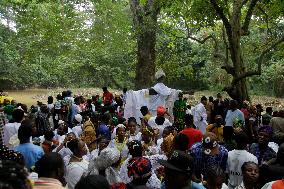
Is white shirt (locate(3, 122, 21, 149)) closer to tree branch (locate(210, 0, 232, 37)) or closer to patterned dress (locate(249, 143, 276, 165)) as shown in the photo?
patterned dress (locate(249, 143, 276, 165))

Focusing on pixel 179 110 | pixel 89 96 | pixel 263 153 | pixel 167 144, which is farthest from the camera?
pixel 89 96

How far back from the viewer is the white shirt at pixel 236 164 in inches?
216

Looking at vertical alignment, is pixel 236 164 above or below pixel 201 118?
below

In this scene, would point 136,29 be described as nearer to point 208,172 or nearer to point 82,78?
point 208,172

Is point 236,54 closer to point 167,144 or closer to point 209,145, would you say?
point 167,144

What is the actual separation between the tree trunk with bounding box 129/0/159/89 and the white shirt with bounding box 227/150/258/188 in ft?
30.4

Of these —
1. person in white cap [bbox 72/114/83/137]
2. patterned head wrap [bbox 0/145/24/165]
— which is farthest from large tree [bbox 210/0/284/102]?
patterned head wrap [bbox 0/145/24/165]

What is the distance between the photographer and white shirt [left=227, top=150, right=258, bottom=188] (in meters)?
5.50

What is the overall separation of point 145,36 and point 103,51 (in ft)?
53.0

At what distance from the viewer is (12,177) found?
2.23 m

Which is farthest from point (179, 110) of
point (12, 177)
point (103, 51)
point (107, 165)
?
point (103, 51)

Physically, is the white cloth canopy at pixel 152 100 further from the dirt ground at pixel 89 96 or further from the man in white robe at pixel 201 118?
the dirt ground at pixel 89 96

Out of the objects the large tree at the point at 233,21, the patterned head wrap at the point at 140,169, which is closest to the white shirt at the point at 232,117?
the large tree at the point at 233,21

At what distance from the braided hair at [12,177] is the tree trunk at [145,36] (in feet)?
40.0
